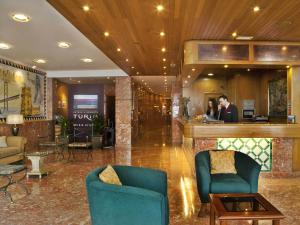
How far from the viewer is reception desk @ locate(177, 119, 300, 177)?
16.8 ft

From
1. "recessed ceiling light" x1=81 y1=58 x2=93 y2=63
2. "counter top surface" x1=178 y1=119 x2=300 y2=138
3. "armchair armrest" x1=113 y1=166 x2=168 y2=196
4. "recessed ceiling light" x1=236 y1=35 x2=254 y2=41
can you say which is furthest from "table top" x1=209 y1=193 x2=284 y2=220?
"recessed ceiling light" x1=81 y1=58 x2=93 y2=63

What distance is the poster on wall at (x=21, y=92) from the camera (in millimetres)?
7453

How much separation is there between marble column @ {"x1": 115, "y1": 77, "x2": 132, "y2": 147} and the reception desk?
521cm

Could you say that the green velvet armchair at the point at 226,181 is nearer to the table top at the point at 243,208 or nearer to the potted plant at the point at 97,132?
the table top at the point at 243,208

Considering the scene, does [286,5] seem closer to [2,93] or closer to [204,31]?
[204,31]

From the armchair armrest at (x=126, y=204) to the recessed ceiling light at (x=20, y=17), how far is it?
127 inches

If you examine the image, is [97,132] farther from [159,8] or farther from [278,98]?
[159,8]

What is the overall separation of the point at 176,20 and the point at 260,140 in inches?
117

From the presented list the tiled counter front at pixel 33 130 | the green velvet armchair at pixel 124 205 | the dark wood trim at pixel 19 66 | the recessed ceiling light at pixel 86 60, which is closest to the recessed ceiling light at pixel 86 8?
the green velvet armchair at pixel 124 205

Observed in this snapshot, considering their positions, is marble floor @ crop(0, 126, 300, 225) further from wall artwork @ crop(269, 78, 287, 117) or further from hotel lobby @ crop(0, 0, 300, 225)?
wall artwork @ crop(269, 78, 287, 117)

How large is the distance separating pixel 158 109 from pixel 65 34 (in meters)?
17.8

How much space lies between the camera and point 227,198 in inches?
109

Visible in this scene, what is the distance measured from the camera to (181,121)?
667 centimetres

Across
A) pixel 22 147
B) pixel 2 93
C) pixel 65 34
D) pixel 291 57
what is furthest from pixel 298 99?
pixel 2 93
